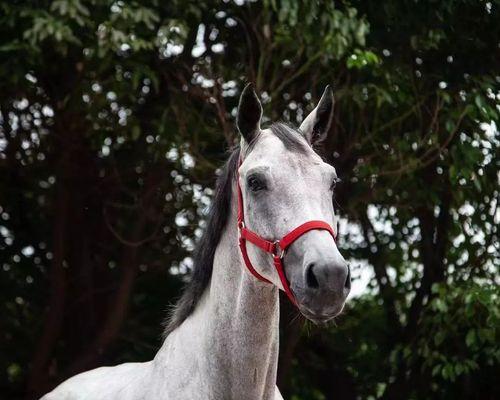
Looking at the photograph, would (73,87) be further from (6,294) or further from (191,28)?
(6,294)

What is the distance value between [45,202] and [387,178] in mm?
3450

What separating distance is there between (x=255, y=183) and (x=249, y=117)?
333 millimetres

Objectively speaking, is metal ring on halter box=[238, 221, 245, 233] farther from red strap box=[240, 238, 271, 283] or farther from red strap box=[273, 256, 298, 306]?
red strap box=[273, 256, 298, 306]

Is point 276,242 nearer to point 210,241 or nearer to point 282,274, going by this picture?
point 282,274

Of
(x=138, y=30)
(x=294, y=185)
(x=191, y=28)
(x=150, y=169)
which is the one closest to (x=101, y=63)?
(x=138, y=30)

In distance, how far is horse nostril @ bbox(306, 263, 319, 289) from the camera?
272cm

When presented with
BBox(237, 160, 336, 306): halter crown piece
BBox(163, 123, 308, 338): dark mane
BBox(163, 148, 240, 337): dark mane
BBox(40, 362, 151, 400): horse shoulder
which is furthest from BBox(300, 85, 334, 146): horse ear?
BBox(40, 362, 151, 400): horse shoulder

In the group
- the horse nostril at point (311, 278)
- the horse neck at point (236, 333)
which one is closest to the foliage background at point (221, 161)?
the horse neck at point (236, 333)

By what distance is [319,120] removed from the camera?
3.42m

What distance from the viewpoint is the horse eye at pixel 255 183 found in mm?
3010

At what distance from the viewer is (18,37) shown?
5586mm

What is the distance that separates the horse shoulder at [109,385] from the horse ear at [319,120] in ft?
3.87

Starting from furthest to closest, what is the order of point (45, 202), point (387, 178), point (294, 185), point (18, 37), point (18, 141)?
point (45, 202) < point (18, 141) < point (387, 178) < point (18, 37) < point (294, 185)

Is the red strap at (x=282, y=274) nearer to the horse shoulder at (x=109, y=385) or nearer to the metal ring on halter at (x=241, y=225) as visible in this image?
the metal ring on halter at (x=241, y=225)
